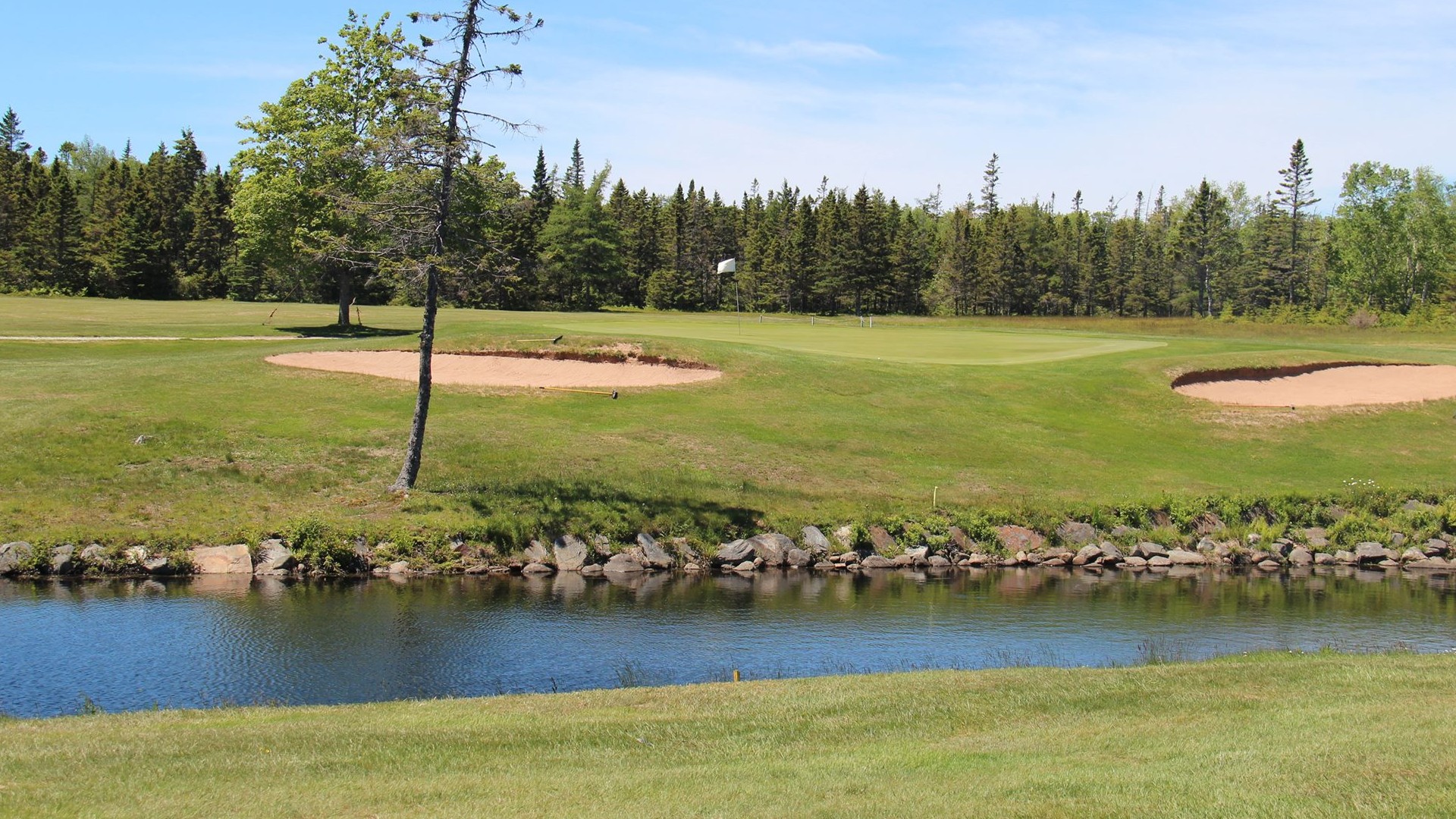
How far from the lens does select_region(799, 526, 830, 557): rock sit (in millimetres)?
25062

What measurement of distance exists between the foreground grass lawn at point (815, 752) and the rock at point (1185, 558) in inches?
526

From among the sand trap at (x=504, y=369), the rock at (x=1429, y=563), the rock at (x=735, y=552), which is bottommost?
the rock at (x=1429, y=563)

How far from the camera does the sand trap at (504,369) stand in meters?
35.4

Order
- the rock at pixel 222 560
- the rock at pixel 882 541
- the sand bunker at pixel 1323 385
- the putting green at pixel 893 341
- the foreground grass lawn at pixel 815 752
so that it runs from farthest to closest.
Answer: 1. the putting green at pixel 893 341
2. the sand bunker at pixel 1323 385
3. the rock at pixel 882 541
4. the rock at pixel 222 560
5. the foreground grass lawn at pixel 815 752

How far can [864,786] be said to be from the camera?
8484 millimetres

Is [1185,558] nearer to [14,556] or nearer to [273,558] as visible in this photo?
[273,558]

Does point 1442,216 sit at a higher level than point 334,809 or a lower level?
higher

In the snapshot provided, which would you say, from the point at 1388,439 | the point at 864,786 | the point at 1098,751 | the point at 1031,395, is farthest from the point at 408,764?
the point at 1388,439

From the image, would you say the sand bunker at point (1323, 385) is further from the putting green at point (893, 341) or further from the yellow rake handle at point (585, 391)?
the yellow rake handle at point (585, 391)

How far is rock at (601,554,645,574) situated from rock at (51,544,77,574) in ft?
33.6

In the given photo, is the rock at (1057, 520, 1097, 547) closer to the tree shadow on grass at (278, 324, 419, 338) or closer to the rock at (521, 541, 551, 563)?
the rock at (521, 541, 551, 563)

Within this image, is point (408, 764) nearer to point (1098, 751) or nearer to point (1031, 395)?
point (1098, 751)

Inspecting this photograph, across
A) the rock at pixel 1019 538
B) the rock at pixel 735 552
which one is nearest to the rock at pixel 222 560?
the rock at pixel 735 552

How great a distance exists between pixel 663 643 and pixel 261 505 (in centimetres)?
1110
